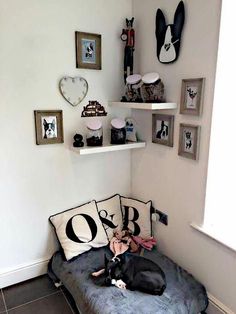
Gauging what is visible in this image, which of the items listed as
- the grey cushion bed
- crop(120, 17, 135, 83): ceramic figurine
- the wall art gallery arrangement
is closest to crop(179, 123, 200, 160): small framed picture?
the wall art gallery arrangement

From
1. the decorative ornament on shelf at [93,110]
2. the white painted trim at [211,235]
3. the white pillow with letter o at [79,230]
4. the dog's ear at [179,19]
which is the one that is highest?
the dog's ear at [179,19]

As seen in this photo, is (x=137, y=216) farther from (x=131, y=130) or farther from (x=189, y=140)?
(x=189, y=140)

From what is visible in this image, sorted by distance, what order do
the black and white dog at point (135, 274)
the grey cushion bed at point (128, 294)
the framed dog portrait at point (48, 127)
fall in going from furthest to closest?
the framed dog portrait at point (48, 127)
the black and white dog at point (135, 274)
the grey cushion bed at point (128, 294)

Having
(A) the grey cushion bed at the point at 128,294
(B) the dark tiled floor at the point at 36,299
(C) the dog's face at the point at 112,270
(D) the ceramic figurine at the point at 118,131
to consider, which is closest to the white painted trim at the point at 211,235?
(A) the grey cushion bed at the point at 128,294

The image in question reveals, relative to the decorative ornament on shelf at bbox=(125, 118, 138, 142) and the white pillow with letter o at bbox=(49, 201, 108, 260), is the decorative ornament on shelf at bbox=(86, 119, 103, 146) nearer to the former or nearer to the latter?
the decorative ornament on shelf at bbox=(125, 118, 138, 142)

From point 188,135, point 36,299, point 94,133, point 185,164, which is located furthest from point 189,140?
point 36,299

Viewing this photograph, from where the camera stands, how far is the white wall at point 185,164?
5.28ft

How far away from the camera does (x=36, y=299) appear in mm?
1919

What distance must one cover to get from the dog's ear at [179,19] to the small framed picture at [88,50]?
1.95 ft

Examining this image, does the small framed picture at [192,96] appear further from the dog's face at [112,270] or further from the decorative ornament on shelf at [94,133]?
the dog's face at [112,270]

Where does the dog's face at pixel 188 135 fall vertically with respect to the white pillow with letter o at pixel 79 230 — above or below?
above

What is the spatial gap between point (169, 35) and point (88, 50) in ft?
1.97

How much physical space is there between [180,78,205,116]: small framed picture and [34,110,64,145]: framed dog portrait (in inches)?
35.0

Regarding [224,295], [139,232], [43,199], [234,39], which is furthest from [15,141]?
[224,295]
